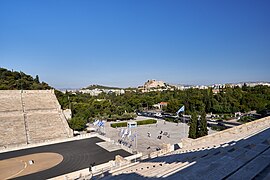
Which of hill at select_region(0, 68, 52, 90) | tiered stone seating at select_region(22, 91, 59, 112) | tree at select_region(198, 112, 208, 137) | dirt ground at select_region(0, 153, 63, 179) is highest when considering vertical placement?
hill at select_region(0, 68, 52, 90)

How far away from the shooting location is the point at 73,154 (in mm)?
17875

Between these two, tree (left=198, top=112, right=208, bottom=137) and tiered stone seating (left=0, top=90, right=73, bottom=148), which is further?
tree (left=198, top=112, right=208, bottom=137)

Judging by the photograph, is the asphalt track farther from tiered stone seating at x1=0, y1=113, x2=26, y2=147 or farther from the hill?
the hill

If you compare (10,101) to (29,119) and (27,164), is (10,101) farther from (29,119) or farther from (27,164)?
(27,164)

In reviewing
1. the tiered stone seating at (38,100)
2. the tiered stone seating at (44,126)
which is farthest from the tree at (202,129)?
the tiered stone seating at (38,100)

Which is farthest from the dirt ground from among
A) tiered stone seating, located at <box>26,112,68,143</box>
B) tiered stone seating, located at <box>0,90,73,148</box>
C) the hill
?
the hill

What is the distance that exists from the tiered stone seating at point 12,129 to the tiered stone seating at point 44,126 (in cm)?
81

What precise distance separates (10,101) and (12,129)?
7.61 meters

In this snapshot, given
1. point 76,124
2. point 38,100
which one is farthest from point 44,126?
point 38,100

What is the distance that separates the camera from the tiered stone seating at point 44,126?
74.9ft

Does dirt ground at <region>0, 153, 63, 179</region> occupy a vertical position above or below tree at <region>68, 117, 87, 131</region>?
below

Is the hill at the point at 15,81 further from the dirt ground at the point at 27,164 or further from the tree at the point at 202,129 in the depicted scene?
the tree at the point at 202,129

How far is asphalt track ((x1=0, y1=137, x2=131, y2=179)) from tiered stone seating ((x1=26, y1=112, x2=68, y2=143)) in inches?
104

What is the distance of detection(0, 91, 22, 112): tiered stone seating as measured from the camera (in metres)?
26.9
